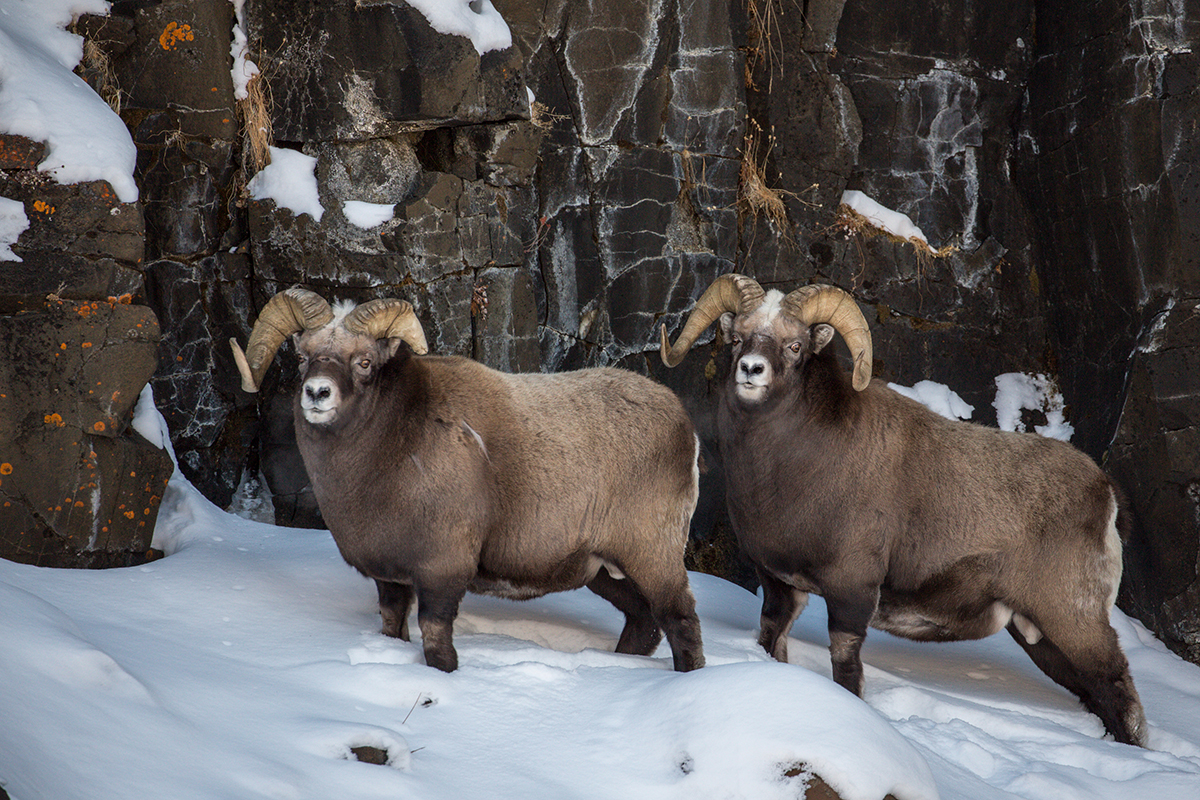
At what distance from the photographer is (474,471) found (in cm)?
584

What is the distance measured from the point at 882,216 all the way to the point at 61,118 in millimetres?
7764

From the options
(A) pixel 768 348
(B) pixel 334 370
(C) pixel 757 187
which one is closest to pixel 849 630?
(A) pixel 768 348

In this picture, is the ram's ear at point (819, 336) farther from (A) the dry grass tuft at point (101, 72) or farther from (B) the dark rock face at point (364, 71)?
(A) the dry grass tuft at point (101, 72)

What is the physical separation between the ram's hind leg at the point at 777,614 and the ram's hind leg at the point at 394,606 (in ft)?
7.99

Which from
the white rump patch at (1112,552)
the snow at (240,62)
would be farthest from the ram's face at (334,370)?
the white rump patch at (1112,552)

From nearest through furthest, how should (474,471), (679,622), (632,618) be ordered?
(474,471) < (679,622) < (632,618)

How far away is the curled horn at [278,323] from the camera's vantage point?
5.95m

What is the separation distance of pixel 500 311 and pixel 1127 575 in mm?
6146

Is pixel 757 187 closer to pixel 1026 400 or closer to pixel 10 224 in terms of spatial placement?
pixel 1026 400

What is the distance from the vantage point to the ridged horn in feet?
19.2

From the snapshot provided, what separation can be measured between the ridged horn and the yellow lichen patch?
13.7 ft

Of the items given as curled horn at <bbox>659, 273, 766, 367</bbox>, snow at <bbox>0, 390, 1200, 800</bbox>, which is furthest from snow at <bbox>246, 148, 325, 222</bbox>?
curled horn at <bbox>659, 273, 766, 367</bbox>

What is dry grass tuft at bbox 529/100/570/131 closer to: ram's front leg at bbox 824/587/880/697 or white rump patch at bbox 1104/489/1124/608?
ram's front leg at bbox 824/587/880/697

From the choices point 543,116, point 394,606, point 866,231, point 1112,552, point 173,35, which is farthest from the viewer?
point 866,231
